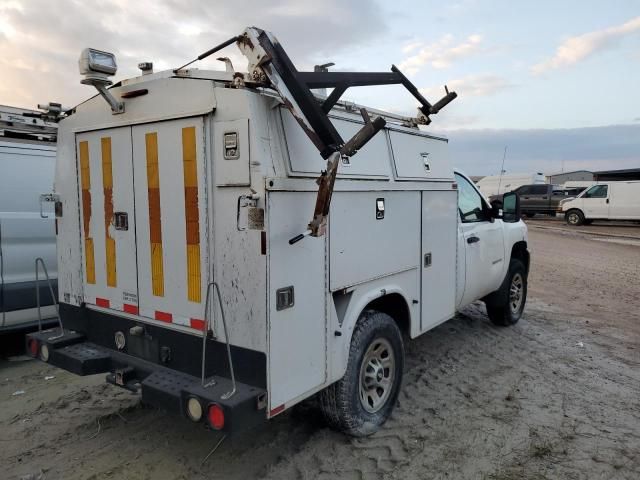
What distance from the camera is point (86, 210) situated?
3.76 m

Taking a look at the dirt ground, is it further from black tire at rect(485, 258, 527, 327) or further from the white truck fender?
the white truck fender

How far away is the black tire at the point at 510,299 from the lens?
643 cm

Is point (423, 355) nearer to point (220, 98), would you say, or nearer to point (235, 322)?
point (235, 322)

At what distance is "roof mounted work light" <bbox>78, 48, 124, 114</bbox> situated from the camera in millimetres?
3090

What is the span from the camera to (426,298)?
4441 millimetres

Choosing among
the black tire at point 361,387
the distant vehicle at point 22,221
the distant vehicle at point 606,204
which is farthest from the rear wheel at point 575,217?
the distant vehicle at point 22,221

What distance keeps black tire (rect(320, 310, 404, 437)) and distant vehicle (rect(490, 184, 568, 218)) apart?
1041 inches

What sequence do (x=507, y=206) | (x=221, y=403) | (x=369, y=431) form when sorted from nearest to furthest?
(x=221, y=403), (x=369, y=431), (x=507, y=206)

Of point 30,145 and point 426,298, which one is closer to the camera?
point 426,298

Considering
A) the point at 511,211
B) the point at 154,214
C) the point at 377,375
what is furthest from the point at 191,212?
the point at 511,211

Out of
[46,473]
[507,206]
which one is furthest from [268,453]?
[507,206]

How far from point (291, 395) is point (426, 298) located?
188cm

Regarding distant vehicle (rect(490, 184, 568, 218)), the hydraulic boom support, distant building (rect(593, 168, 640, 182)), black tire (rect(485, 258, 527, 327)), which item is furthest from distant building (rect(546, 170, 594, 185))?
the hydraulic boom support

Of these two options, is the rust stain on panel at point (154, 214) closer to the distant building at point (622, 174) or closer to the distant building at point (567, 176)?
the distant building at point (622, 174)
